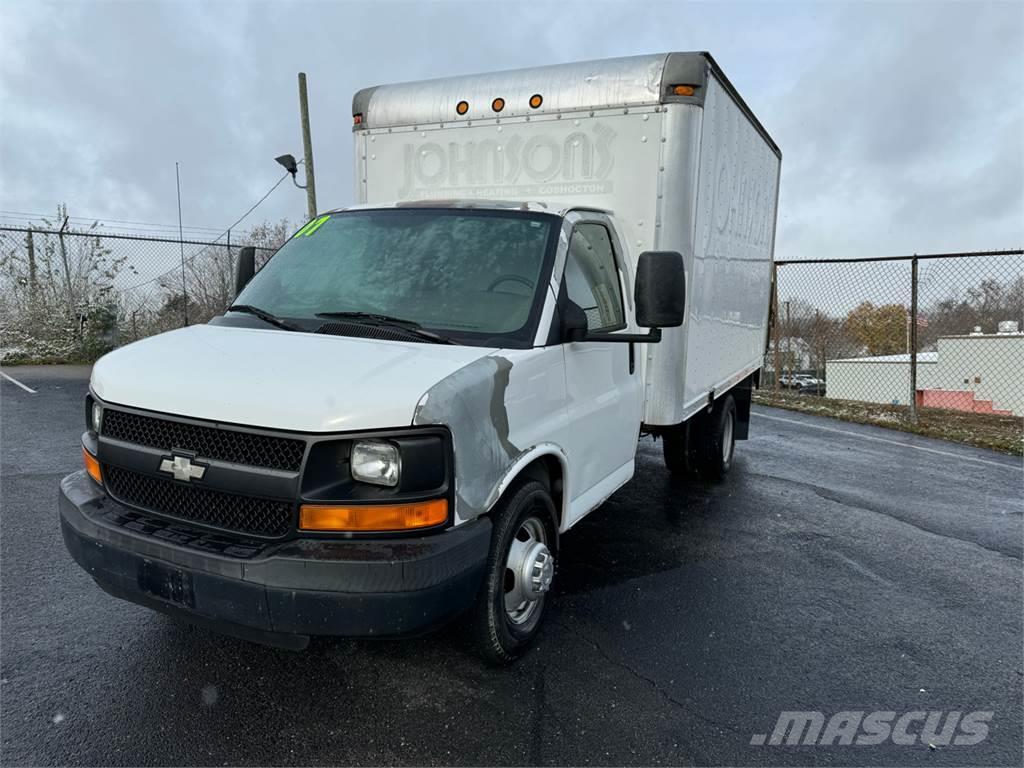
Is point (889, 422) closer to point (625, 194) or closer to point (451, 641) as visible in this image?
point (625, 194)

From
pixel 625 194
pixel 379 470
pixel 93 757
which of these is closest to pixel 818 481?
pixel 625 194

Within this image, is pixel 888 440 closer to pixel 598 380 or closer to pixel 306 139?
pixel 598 380

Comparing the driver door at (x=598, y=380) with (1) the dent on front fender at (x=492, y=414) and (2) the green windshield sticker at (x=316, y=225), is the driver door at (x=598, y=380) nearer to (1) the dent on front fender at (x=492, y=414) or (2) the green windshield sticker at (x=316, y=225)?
(1) the dent on front fender at (x=492, y=414)

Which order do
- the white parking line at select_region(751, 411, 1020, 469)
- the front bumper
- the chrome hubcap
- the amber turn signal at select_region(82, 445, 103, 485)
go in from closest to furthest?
the front bumper → the amber turn signal at select_region(82, 445, 103, 485) → the chrome hubcap → the white parking line at select_region(751, 411, 1020, 469)

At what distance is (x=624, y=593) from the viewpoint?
3.94 meters

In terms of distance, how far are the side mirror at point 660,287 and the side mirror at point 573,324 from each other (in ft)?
0.96

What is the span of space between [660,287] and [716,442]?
3.37 m

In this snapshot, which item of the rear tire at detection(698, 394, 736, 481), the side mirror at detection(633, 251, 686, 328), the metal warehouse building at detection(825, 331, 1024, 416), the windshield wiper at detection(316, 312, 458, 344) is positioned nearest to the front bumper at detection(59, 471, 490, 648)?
the windshield wiper at detection(316, 312, 458, 344)

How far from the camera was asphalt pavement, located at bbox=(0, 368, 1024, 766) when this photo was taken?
8.48 ft

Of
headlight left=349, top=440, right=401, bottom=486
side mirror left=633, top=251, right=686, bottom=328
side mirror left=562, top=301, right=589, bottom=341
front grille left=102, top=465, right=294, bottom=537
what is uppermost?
side mirror left=633, top=251, right=686, bottom=328

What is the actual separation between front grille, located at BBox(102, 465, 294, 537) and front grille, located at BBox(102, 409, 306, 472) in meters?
0.13

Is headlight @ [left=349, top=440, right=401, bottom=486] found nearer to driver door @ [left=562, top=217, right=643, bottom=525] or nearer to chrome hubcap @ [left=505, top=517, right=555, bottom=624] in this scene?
chrome hubcap @ [left=505, top=517, right=555, bottom=624]

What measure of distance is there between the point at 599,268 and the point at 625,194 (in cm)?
63

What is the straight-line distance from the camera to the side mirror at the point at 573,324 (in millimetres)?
3273
